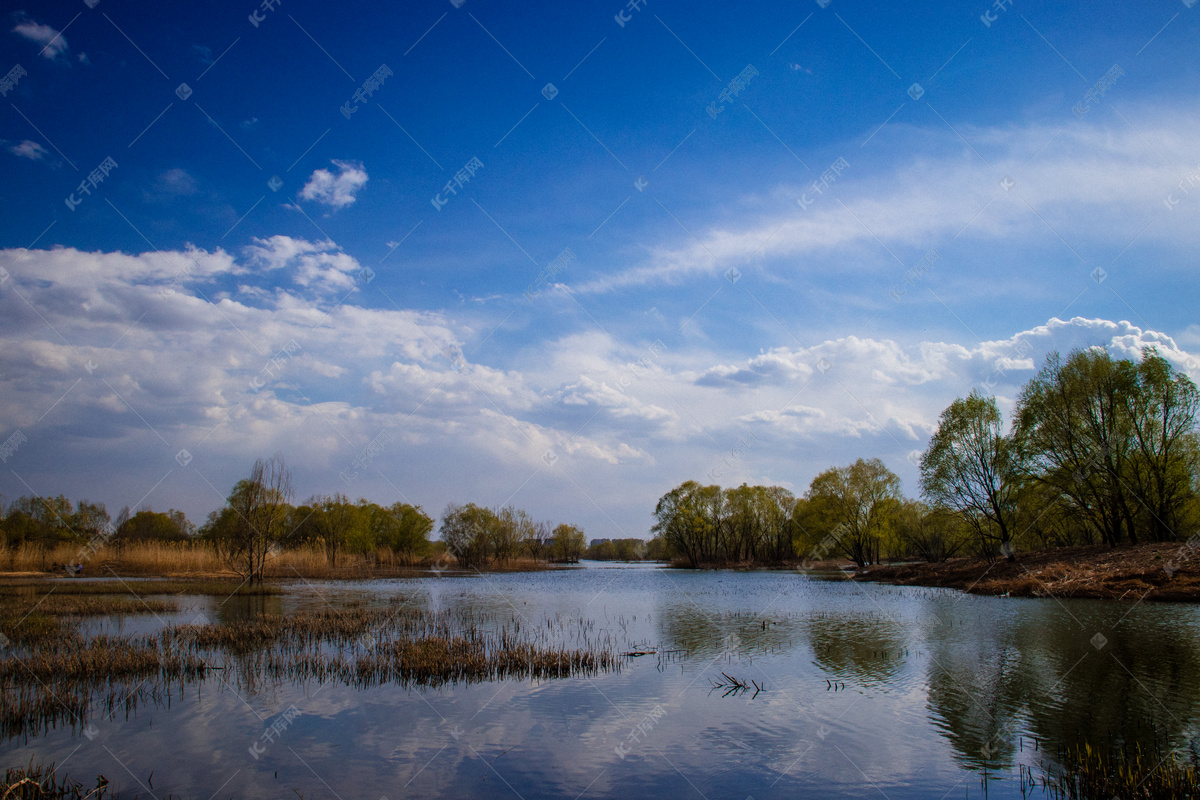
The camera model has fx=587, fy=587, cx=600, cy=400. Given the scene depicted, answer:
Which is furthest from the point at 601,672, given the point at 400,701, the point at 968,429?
the point at 968,429

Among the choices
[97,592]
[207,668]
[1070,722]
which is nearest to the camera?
[1070,722]

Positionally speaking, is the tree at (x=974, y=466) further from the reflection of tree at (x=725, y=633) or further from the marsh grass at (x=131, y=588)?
the marsh grass at (x=131, y=588)

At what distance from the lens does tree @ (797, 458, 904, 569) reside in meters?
67.4

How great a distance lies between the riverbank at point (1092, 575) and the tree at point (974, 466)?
401 centimetres

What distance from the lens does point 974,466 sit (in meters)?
45.9

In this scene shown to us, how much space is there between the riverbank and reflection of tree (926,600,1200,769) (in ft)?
25.3

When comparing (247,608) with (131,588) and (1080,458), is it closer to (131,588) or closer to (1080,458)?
(131,588)

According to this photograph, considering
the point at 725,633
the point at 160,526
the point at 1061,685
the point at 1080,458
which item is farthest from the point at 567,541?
the point at 1061,685

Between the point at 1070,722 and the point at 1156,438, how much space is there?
3920 cm

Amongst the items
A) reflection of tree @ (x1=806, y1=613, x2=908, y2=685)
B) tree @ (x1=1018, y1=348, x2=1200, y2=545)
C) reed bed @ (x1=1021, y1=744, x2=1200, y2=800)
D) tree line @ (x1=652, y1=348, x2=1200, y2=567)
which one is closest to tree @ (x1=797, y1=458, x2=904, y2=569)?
tree line @ (x1=652, y1=348, x2=1200, y2=567)

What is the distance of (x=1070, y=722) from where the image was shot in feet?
35.9

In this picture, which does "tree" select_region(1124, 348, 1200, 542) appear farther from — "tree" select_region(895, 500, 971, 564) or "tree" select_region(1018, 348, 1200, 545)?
"tree" select_region(895, 500, 971, 564)

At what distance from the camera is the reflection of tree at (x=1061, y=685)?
10.3m

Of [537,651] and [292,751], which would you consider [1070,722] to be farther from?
[292,751]
